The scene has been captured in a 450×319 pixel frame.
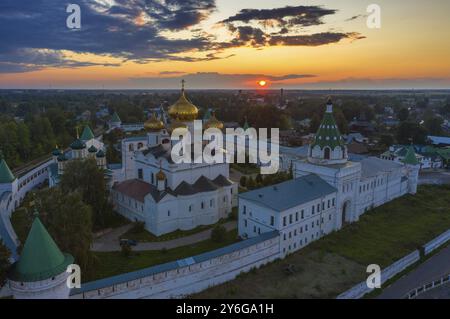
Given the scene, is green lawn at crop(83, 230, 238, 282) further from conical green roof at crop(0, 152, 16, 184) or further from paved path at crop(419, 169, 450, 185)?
paved path at crop(419, 169, 450, 185)

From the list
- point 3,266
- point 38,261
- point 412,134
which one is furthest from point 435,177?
point 3,266

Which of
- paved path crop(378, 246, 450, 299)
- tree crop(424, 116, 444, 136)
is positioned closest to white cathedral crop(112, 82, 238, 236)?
paved path crop(378, 246, 450, 299)

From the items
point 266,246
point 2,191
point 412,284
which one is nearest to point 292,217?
point 266,246

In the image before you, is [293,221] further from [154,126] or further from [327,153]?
[154,126]

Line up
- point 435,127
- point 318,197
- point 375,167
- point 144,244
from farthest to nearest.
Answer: point 435,127
point 375,167
point 318,197
point 144,244

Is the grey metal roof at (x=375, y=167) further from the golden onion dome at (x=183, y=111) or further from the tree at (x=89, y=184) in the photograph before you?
the tree at (x=89, y=184)
